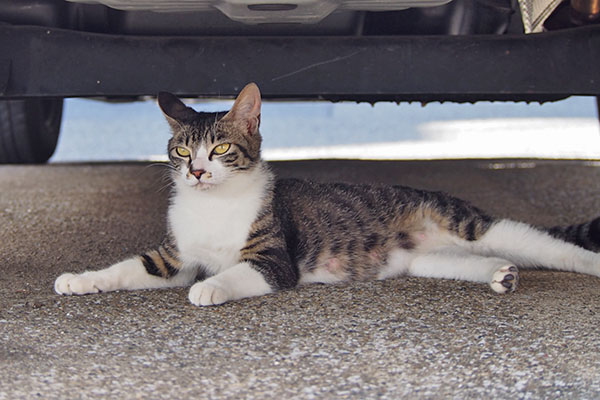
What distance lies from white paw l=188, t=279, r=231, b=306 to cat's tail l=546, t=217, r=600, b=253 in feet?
4.85

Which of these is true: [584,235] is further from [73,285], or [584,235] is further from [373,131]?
[373,131]

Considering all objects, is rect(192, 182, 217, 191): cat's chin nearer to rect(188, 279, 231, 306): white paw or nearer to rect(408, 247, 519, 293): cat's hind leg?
rect(188, 279, 231, 306): white paw

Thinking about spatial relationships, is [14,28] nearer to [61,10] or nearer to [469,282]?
[61,10]

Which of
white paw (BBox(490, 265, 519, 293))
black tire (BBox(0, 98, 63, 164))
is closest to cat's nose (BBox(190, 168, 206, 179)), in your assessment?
white paw (BBox(490, 265, 519, 293))

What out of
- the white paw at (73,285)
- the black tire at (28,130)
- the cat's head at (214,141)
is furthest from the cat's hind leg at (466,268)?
the black tire at (28,130)

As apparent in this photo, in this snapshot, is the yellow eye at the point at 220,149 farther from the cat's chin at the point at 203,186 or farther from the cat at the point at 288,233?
the cat's chin at the point at 203,186

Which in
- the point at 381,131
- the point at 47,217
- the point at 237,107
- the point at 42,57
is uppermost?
the point at 42,57

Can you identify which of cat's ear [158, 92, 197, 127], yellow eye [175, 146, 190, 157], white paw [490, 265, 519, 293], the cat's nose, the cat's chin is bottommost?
white paw [490, 265, 519, 293]

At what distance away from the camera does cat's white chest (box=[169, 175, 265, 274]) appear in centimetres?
271

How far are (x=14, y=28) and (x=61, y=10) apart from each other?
0.66ft

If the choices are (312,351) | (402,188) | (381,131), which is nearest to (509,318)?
(312,351)

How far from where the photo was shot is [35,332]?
81.0 inches

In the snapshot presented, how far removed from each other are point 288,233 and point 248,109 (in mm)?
496

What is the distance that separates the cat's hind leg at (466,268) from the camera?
2.51 m
